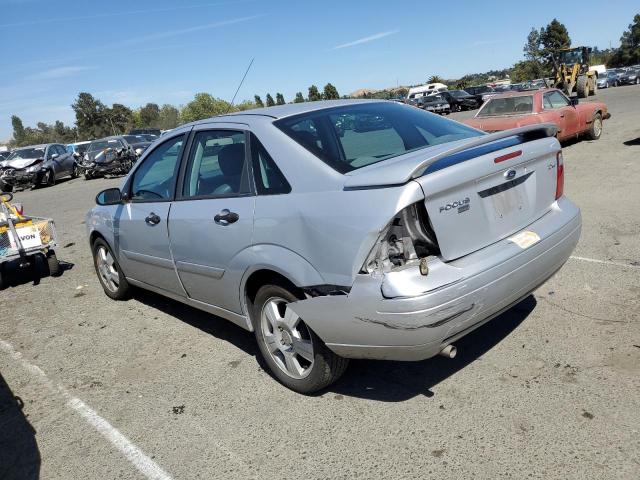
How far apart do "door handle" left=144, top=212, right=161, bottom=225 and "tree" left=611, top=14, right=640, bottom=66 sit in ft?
316

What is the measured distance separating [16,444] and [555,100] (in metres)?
12.1

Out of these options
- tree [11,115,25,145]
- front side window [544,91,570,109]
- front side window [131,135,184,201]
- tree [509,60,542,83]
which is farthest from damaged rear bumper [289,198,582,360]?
tree [11,115,25,145]

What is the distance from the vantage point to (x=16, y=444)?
3.29 meters

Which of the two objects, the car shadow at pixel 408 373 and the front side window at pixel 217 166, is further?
the front side window at pixel 217 166

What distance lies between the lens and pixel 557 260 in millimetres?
3307

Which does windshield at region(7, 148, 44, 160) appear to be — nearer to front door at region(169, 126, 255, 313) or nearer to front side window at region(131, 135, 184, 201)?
front side window at region(131, 135, 184, 201)

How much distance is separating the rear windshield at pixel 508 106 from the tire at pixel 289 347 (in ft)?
31.8

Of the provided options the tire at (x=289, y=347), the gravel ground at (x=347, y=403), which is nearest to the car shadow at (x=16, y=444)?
the gravel ground at (x=347, y=403)

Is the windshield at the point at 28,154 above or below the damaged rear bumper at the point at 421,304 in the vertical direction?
above

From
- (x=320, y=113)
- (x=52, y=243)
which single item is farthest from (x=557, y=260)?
(x=52, y=243)

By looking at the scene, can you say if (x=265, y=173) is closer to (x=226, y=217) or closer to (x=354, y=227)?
(x=226, y=217)

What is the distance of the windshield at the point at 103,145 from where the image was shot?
22172mm

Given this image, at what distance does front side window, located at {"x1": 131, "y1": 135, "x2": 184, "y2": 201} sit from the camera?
166 inches

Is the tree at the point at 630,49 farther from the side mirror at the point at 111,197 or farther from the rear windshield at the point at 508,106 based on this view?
the side mirror at the point at 111,197
